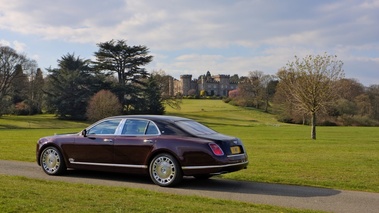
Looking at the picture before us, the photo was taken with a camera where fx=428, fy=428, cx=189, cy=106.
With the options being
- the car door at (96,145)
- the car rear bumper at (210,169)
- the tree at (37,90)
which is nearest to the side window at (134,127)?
the car door at (96,145)

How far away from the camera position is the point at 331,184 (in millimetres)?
10242

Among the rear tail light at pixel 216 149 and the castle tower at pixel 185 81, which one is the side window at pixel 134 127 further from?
the castle tower at pixel 185 81

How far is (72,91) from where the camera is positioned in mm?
75250

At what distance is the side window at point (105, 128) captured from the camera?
1034 centimetres

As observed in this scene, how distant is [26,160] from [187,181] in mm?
6758

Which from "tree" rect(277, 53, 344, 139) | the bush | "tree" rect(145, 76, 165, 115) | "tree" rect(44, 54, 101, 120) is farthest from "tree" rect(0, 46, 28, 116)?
"tree" rect(277, 53, 344, 139)

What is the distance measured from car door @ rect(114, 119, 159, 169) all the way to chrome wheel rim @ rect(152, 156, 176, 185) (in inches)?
11.0

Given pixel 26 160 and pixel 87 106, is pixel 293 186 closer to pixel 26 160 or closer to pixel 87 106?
pixel 26 160

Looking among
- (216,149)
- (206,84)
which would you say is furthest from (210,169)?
(206,84)

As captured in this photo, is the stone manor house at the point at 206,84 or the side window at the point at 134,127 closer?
the side window at the point at 134,127

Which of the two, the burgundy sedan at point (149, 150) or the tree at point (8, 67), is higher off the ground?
the tree at point (8, 67)

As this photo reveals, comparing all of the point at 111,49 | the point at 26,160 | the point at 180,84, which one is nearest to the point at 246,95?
the point at 111,49

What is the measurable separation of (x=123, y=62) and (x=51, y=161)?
65.1m

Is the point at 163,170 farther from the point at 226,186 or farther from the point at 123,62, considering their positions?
the point at 123,62
